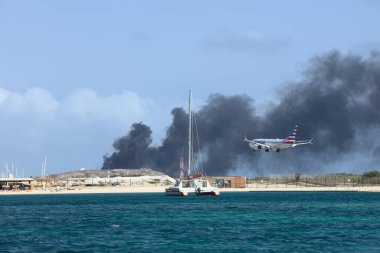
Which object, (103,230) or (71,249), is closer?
(71,249)

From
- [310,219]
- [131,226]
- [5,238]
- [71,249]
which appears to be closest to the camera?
[71,249]

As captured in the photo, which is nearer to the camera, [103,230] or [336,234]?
[336,234]

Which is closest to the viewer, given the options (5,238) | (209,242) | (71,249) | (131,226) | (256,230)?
(71,249)

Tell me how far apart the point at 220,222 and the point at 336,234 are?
28001mm

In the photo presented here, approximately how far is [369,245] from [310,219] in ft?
149

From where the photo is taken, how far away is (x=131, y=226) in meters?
124

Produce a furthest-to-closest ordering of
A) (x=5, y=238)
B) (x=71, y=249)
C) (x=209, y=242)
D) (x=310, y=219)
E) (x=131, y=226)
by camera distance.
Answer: (x=310, y=219)
(x=131, y=226)
(x=5, y=238)
(x=209, y=242)
(x=71, y=249)

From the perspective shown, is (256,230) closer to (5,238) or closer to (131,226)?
(131,226)

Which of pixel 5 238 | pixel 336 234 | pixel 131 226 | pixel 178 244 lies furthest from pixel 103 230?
pixel 336 234

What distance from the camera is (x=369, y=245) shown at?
93.1 metres

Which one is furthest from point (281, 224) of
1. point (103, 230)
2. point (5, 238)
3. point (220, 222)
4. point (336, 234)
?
point (5, 238)

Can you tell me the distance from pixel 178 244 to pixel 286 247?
43.9 ft

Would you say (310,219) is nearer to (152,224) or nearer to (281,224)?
(281,224)

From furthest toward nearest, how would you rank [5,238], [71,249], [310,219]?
[310,219] < [5,238] < [71,249]
